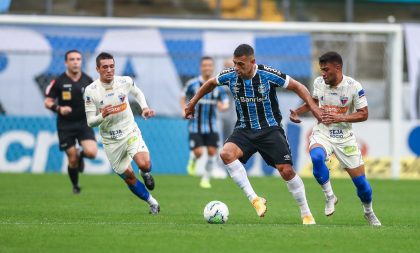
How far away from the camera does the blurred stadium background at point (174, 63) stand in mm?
24844

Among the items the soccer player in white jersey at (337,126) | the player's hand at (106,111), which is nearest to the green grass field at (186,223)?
the soccer player in white jersey at (337,126)

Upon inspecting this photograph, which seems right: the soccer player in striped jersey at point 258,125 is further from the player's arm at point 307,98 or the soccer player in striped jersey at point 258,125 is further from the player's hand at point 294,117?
the player's hand at point 294,117

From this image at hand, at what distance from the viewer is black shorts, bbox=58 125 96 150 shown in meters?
17.6

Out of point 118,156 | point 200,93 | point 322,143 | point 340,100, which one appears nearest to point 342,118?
point 340,100

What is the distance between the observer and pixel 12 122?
24.7 m

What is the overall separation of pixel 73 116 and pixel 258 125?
6.32 metres

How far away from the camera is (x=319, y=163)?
12.0m

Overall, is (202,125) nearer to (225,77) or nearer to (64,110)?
(64,110)

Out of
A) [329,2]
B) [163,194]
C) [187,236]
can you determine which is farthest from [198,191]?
[329,2]

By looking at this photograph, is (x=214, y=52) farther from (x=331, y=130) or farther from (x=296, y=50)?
(x=331, y=130)

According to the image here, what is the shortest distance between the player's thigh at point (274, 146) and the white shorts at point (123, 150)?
2125mm

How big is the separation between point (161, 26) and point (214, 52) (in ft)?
5.09

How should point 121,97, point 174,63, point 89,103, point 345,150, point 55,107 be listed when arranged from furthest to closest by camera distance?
point 174,63, point 55,107, point 121,97, point 89,103, point 345,150

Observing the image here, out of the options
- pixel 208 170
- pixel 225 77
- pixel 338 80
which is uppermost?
pixel 225 77
